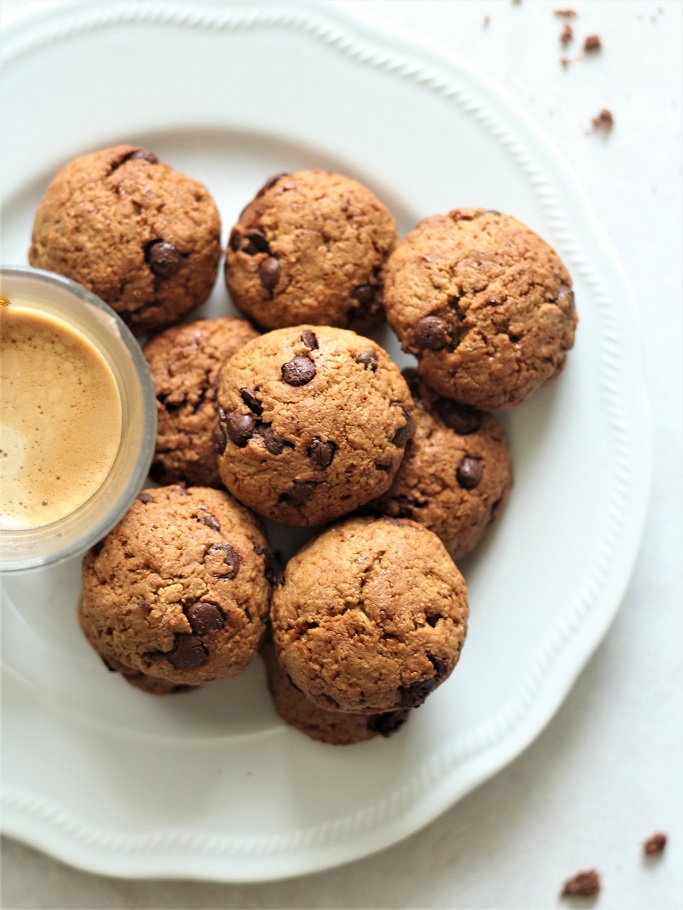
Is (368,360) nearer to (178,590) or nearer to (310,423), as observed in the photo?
(310,423)

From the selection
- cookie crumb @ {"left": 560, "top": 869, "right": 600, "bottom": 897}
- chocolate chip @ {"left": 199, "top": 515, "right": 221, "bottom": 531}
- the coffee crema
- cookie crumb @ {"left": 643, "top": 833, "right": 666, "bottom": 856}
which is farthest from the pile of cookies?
cookie crumb @ {"left": 643, "top": 833, "right": 666, "bottom": 856}

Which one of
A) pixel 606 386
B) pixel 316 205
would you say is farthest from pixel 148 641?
pixel 606 386

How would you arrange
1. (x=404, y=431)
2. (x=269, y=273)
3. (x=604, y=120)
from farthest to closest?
(x=604, y=120), (x=269, y=273), (x=404, y=431)

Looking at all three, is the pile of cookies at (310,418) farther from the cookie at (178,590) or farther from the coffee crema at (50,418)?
the coffee crema at (50,418)

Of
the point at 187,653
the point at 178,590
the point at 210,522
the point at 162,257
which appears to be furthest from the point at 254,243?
the point at 187,653

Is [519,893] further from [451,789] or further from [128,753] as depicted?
[128,753]
